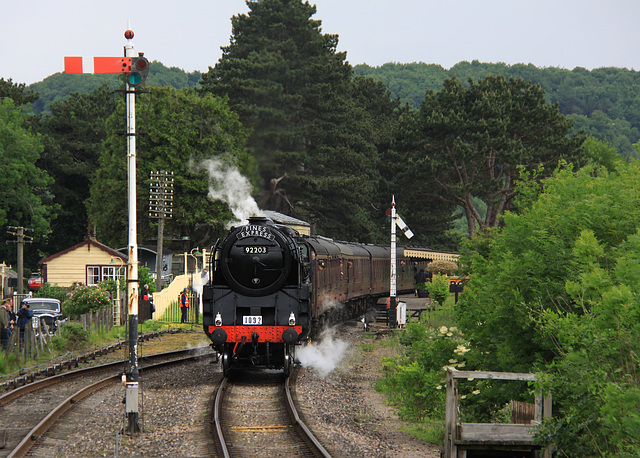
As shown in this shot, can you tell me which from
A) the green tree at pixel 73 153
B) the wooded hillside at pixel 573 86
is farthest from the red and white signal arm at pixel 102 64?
the wooded hillside at pixel 573 86

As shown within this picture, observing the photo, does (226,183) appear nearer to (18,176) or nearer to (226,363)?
(18,176)

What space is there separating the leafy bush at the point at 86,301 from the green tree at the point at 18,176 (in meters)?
27.2

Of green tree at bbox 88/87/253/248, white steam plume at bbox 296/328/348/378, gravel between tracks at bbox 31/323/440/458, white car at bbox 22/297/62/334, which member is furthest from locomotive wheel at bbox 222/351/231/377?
green tree at bbox 88/87/253/248

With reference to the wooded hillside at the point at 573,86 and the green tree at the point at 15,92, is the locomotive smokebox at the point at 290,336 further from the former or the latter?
the wooded hillside at the point at 573,86

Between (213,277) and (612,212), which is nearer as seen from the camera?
(612,212)

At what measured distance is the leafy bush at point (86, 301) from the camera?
2789 cm

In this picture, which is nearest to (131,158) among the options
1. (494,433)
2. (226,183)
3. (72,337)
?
(494,433)

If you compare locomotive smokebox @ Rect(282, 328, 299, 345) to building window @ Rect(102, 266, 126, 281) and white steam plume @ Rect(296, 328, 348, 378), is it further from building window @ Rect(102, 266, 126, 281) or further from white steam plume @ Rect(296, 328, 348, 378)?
building window @ Rect(102, 266, 126, 281)

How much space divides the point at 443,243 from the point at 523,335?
55716 mm

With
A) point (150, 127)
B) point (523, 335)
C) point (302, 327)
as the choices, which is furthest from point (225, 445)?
point (150, 127)

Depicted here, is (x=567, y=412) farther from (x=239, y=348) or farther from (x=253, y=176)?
(x=253, y=176)

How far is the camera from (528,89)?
54.9 meters

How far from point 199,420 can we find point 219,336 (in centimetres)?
379

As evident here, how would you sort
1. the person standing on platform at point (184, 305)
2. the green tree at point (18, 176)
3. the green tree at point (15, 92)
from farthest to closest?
the green tree at point (15, 92) < the green tree at point (18, 176) < the person standing on platform at point (184, 305)
